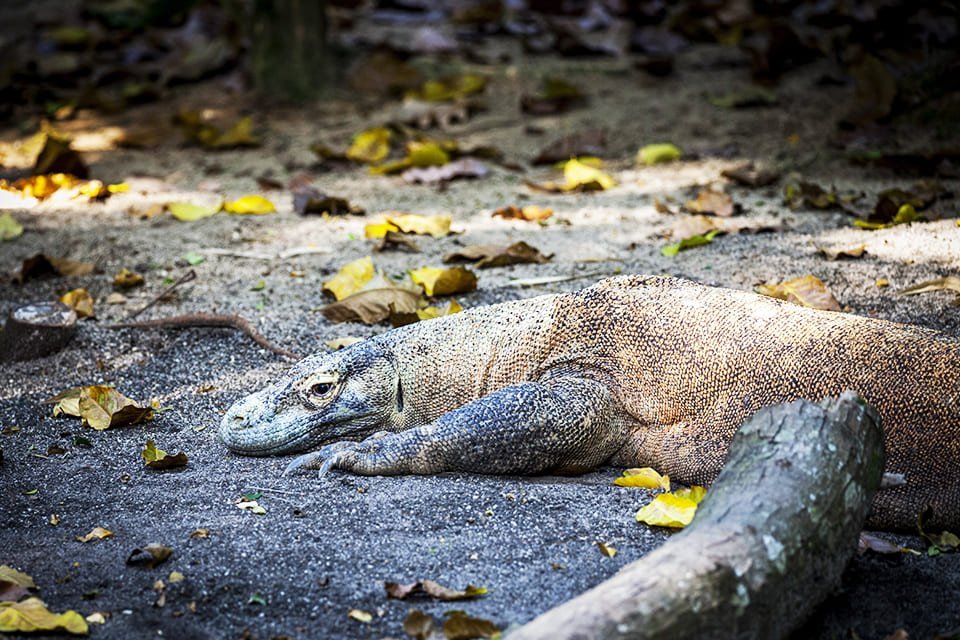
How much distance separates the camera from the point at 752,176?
580 cm

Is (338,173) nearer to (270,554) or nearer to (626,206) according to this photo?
(626,206)

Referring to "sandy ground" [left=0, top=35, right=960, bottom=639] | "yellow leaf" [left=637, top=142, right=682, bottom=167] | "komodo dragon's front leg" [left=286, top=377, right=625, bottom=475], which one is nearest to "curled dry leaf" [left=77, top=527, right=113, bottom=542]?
"sandy ground" [left=0, top=35, right=960, bottom=639]

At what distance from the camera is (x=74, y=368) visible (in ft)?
13.5

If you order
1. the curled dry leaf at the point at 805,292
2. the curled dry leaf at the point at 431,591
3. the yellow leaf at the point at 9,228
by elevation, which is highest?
the curled dry leaf at the point at 805,292

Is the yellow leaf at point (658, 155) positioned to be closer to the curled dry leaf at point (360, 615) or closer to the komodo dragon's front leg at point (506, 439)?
the komodo dragon's front leg at point (506, 439)

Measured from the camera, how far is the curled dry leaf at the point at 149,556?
2512 mm

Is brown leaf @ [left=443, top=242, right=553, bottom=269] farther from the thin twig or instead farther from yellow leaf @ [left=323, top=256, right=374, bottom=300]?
the thin twig

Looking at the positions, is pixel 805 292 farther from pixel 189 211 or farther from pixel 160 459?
pixel 189 211

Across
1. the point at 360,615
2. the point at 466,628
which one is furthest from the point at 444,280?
the point at 466,628

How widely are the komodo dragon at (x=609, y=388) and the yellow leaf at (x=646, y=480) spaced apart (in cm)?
5

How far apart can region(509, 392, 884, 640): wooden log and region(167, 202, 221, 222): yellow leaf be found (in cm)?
416

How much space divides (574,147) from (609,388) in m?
3.73

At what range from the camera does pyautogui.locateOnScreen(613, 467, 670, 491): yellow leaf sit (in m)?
3.06

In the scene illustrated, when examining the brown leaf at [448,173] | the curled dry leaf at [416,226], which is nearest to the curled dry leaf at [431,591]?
the curled dry leaf at [416,226]
